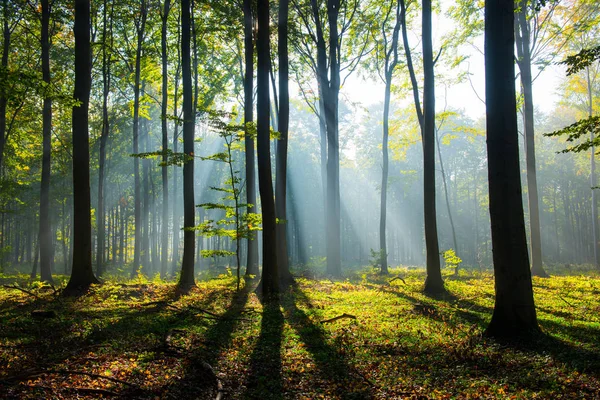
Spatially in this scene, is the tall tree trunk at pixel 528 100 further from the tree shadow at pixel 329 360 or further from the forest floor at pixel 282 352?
the tree shadow at pixel 329 360

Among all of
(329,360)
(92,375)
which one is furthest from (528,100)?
(92,375)

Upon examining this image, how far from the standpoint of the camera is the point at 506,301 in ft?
19.8

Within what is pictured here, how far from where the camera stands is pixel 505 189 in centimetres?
608

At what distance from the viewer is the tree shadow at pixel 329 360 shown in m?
4.40

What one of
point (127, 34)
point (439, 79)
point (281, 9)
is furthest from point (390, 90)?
point (127, 34)

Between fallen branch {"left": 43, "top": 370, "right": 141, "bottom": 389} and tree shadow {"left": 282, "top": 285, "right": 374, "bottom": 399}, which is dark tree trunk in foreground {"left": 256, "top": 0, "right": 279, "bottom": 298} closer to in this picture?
tree shadow {"left": 282, "top": 285, "right": 374, "bottom": 399}

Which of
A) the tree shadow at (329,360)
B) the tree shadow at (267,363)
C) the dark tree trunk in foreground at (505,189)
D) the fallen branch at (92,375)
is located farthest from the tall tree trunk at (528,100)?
the fallen branch at (92,375)

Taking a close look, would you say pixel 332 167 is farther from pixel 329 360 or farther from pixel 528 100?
pixel 329 360

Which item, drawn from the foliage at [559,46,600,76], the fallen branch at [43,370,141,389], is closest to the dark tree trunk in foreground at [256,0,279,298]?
the fallen branch at [43,370,141,389]

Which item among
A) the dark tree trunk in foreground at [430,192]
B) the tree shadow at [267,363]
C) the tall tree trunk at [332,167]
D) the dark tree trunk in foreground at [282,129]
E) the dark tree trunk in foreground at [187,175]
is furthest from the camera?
the tall tree trunk at [332,167]

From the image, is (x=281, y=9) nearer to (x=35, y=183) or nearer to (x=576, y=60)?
(x=576, y=60)

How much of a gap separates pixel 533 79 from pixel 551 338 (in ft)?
47.9

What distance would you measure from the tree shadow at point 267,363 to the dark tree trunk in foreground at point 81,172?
5234 mm

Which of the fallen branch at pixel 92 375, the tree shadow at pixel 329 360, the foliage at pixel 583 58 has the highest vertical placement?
the foliage at pixel 583 58
